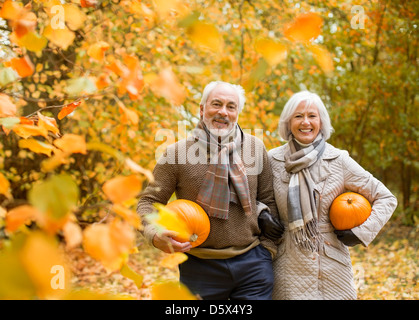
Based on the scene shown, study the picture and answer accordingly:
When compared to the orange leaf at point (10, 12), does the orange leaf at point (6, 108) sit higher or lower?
lower

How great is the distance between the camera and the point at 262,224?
7.63 feet

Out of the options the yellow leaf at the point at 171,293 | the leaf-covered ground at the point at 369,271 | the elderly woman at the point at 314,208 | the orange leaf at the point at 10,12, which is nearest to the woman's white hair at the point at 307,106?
the elderly woman at the point at 314,208

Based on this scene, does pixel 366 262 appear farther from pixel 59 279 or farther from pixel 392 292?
pixel 59 279

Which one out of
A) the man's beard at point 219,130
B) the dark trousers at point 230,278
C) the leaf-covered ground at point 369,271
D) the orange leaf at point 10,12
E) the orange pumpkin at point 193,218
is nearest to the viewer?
the orange leaf at point 10,12

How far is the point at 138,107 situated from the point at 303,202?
128 inches

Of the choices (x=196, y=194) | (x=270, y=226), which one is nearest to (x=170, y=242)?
(x=196, y=194)

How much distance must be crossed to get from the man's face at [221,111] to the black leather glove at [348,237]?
870 millimetres

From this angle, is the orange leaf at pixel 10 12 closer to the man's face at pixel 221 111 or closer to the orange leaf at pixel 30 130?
the orange leaf at pixel 30 130

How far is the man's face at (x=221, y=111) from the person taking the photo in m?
2.33

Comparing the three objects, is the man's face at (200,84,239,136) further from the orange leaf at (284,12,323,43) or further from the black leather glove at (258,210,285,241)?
the orange leaf at (284,12,323,43)

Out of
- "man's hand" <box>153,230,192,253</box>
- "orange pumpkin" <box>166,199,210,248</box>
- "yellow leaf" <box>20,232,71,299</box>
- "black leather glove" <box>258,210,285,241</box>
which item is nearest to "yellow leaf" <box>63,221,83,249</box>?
"yellow leaf" <box>20,232,71,299</box>

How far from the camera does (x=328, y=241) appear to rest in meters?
2.32

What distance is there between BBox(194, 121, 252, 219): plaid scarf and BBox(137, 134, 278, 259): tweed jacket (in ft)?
0.16
